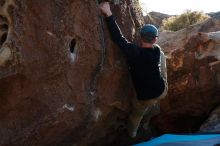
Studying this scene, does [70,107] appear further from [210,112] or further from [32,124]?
[210,112]

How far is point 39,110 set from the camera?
585 cm

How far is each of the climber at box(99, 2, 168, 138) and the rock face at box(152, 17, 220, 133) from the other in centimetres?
230

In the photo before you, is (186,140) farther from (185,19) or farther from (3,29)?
(185,19)

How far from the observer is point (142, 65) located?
658cm

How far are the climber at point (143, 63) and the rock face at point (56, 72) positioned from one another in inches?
5.3

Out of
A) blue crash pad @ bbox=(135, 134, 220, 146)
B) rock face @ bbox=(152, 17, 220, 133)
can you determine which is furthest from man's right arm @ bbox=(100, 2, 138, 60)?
rock face @ bbox=(152, 17, 220, 133)

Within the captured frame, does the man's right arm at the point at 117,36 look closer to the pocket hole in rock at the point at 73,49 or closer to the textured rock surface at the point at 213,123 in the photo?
the pocket hole in rock at the point at 73,49

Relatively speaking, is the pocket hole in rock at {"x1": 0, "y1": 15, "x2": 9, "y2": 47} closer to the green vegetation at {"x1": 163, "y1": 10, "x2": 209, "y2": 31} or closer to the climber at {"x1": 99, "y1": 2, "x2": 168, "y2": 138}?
the climber at {"x1": 99, "y1": 2, "x2": 168, "y2": 138}

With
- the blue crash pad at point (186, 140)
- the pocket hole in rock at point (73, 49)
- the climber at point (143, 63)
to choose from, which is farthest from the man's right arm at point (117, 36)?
the blue crash pad at point (186, 140)

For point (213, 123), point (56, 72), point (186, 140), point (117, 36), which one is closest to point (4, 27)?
point (56, 72)

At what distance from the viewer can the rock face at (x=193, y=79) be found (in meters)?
9.20

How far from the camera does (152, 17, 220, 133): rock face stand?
920 centimetres

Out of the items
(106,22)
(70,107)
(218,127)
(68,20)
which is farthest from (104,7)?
(218,127)

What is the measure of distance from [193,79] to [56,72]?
409cm
